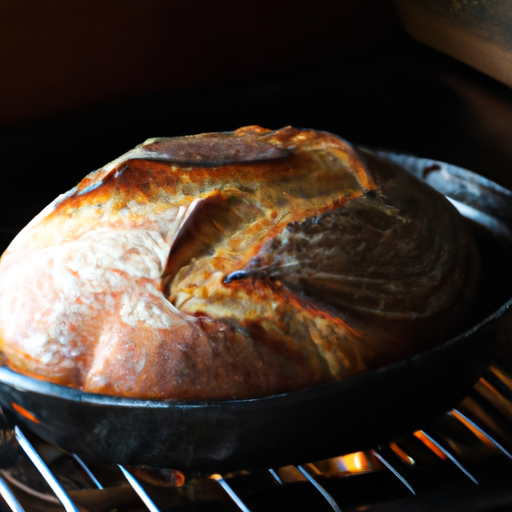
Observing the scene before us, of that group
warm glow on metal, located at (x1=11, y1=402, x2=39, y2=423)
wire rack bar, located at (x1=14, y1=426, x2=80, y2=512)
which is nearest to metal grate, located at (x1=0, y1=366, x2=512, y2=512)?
wire rack bar, located at (x1=14, y1=426, x2=80, y2=512)

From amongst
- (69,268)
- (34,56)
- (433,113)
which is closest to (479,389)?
(69,268)

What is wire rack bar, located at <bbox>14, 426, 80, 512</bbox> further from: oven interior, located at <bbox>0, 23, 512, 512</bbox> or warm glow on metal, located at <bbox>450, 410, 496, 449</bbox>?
warm glow on metal, located at <bbox>450, 410, 496, 449</bbox>

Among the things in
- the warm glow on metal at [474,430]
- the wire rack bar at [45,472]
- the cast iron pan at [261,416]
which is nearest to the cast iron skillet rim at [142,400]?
the cast iron pan at [261,416]

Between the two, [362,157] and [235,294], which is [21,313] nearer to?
[235,294]

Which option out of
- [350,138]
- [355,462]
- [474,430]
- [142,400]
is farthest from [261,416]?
[350,138]

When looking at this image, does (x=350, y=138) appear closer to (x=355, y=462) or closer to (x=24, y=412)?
(x=355, y=462)
